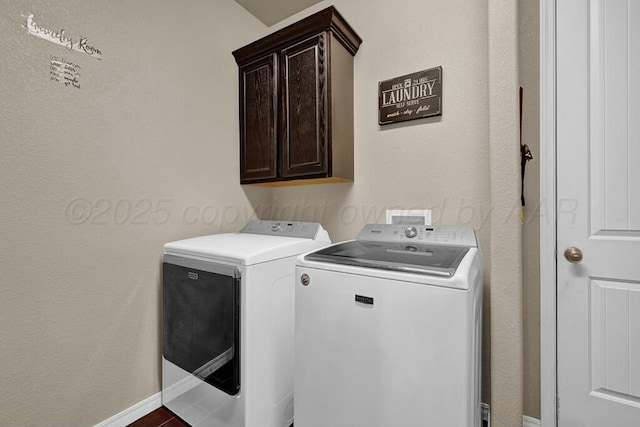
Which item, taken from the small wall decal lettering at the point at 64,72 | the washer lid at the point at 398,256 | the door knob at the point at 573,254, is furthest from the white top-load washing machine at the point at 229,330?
the door knob at the point at 573,254

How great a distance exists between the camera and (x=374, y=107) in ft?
6.31

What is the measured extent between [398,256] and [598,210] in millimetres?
960

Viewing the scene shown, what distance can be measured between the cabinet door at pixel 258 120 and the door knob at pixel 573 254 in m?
1.72

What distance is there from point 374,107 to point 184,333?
1.82m

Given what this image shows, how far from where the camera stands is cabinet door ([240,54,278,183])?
200 centimetres

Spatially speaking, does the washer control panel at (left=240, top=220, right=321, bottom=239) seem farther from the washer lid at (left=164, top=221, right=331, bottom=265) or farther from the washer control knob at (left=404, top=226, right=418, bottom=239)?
the washer control knob at (left=404, top=226, right=418, bottom=239)

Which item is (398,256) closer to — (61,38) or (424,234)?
(424,234)

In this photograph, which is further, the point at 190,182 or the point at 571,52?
the point at 190,182

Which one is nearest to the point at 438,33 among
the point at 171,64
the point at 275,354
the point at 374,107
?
the point at 374,107

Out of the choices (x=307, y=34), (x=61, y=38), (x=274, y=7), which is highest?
(x=274, y=7)

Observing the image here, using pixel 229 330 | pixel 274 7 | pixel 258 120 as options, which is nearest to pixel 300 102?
pixel 258 120

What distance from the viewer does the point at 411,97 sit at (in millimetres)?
1750

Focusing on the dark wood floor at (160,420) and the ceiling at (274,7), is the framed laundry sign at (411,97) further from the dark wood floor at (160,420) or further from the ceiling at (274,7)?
the dark wood floor at (160,420)

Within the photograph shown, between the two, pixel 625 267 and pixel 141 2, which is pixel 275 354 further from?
pixel 141 2
